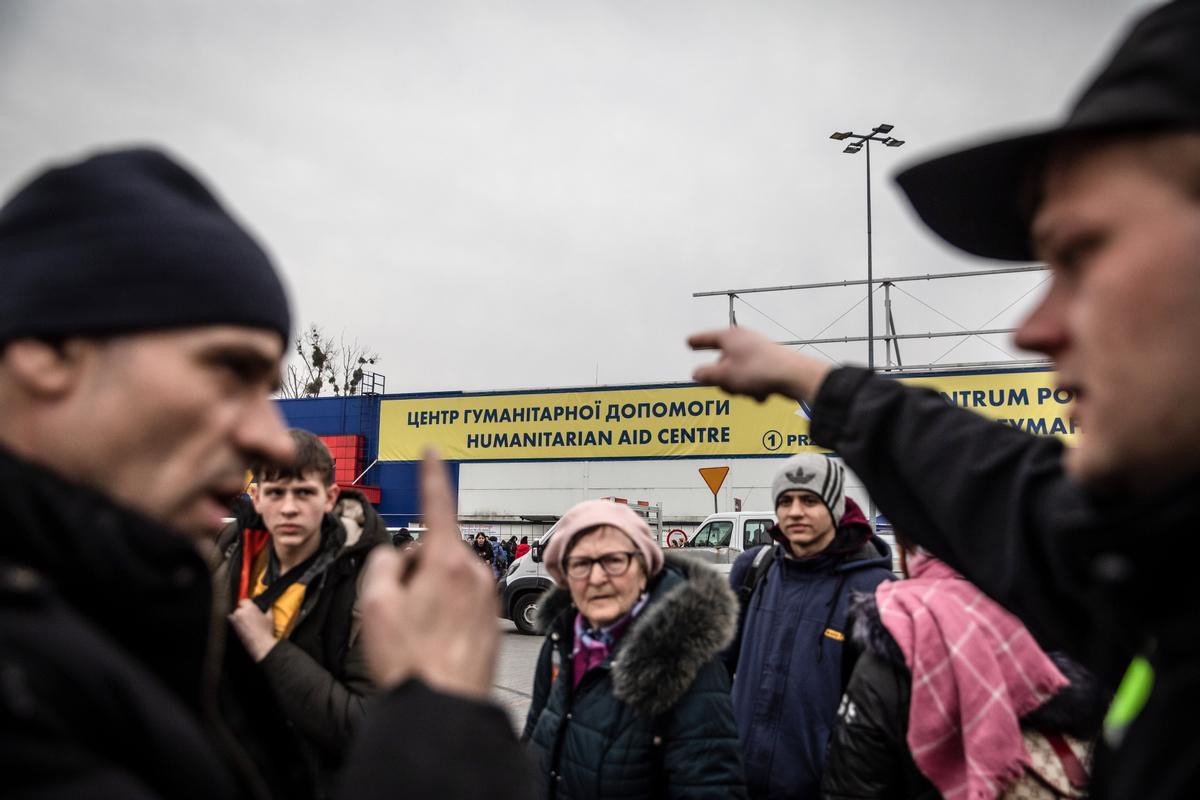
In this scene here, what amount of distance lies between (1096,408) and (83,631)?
1.16 meters

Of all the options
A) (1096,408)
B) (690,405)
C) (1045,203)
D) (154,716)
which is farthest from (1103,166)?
(690,405)

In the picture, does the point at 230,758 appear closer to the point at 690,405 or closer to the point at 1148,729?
the point at 1148,729

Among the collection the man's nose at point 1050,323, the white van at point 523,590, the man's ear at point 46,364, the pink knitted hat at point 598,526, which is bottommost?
the white van at point 523,590

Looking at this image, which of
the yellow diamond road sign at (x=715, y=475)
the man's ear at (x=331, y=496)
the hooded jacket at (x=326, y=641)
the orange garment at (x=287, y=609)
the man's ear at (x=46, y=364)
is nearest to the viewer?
the man's ear at (x=46, y=364)

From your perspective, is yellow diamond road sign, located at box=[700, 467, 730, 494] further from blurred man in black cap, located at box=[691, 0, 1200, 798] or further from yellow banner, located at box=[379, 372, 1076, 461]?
blurred man in black cap, located at box=[691, 0, 1200, 798]

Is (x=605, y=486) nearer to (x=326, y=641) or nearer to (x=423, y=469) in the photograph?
(x=326, y=641)

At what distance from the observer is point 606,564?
3449mm

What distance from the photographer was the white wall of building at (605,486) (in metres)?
22.7

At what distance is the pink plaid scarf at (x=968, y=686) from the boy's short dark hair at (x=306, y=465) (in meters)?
2.22

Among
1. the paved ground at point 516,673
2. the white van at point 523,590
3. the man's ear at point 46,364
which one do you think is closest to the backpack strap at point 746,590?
the paved ground at point 516,673

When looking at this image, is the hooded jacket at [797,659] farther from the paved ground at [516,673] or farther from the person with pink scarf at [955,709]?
the paved ground at [516,673]

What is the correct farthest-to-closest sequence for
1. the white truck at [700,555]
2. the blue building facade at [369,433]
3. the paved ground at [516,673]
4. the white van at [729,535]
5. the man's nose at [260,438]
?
the blue building facade at [369,433] < the white truck at [700,555] < the white van at [729,535] < the paved ground at [516,673] < the man's nose at [260,438]

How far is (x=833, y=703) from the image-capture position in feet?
12.3

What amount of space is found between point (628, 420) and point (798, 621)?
710 inches
